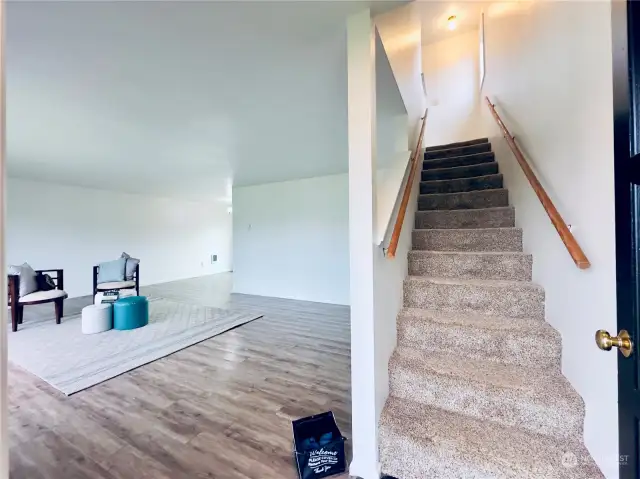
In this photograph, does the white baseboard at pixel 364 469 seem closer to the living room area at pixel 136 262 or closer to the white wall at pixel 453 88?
the living room area at pixel 136 262

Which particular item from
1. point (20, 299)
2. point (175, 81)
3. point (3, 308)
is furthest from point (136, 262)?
point (3, 308)

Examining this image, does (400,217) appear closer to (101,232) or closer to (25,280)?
(25,280)

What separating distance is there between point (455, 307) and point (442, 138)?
380 cm

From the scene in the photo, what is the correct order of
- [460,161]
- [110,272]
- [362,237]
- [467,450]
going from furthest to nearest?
[110,272], [460,161], [362,237], [467,450]

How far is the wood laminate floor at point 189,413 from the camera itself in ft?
5.11

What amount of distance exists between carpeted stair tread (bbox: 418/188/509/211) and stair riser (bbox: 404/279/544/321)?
1.19 m

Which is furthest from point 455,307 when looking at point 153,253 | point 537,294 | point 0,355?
point 153,253

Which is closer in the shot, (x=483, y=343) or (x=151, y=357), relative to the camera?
(x=483, y=343)

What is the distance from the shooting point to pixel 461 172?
325 centimetres

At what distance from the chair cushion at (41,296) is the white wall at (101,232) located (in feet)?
6.85

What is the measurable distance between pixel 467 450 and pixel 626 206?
1.23 metres

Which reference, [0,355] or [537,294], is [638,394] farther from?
[0,355]

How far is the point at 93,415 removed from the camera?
6.52 feet

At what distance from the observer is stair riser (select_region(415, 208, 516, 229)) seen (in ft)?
8.38
